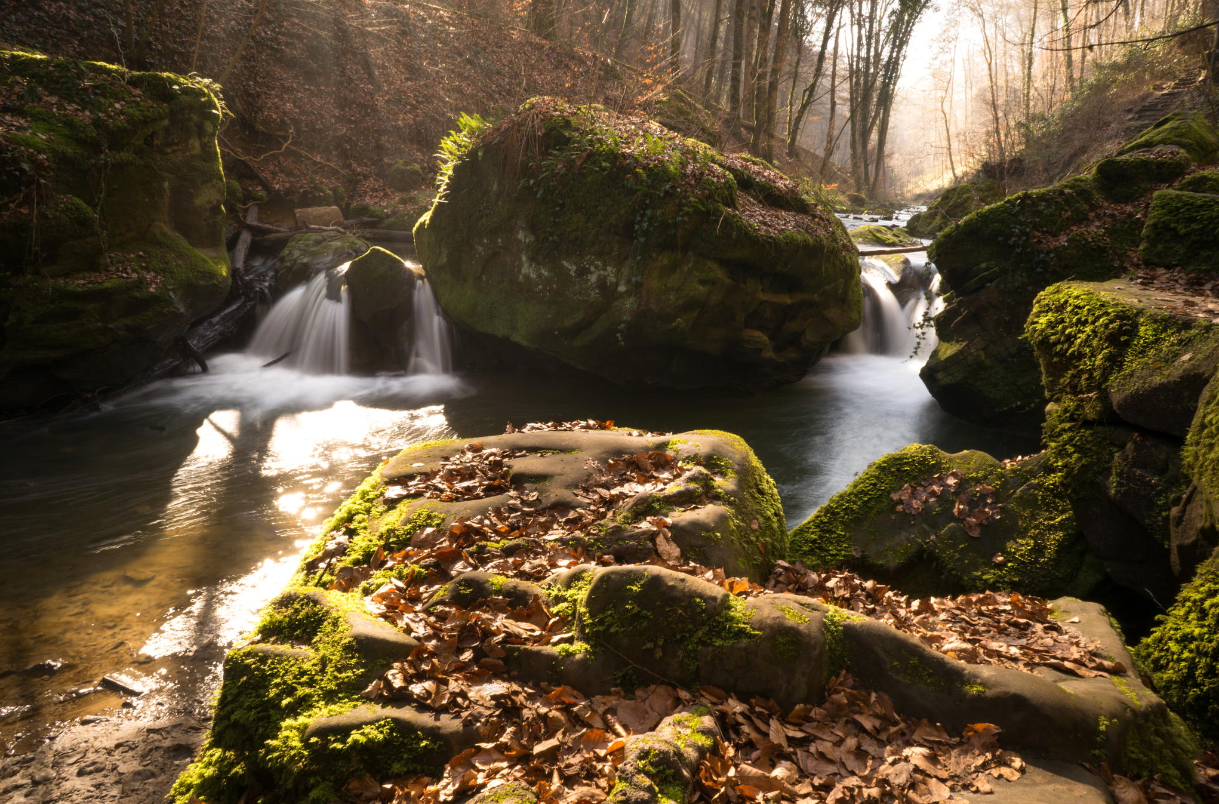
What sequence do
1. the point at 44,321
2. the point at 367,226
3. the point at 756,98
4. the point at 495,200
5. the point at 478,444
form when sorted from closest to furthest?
the point at 478,444
the point at 44,321
the point at 495,200
the point at 367,226
the point at 756,98

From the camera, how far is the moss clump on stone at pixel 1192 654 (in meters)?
3.23

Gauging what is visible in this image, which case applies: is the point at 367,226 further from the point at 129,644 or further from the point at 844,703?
the point at 844,703

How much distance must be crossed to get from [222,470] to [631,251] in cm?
668

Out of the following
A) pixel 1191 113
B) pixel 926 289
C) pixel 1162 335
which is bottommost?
pixel 1162 335

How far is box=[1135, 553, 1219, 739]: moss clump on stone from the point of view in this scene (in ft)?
10.6

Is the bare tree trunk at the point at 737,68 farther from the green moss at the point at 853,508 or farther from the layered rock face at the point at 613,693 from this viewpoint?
the layered rock face at the point at 613,693

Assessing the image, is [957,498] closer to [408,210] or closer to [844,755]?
[844,755]

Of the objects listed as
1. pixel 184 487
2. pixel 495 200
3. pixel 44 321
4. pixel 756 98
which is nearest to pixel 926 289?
pixel 756 98

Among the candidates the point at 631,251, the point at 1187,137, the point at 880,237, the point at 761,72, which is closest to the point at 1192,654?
the point at 631,251

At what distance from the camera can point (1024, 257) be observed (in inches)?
350

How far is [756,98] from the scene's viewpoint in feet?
62.5

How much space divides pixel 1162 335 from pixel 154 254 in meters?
13.6

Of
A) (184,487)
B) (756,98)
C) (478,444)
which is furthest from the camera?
(756,98)

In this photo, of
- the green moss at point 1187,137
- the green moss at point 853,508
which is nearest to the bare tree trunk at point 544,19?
the green moss at point 1187,137
